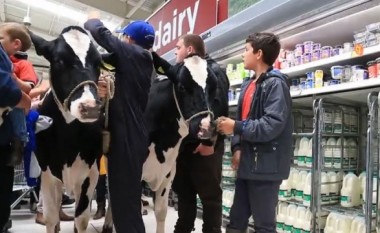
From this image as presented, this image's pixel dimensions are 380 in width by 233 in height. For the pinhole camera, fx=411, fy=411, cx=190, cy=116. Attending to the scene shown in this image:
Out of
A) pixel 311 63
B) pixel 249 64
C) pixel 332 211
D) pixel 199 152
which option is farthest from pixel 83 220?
pixel 311 63

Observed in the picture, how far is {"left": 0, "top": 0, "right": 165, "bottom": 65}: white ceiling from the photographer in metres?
8.87

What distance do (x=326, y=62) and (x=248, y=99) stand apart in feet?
3.38

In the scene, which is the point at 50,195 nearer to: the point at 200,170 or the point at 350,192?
the point at 200,170

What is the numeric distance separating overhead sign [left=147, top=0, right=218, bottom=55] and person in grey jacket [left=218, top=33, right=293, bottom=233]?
2.22 m

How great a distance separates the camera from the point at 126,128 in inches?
80.1

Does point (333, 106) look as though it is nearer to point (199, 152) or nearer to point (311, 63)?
point (311, 63)

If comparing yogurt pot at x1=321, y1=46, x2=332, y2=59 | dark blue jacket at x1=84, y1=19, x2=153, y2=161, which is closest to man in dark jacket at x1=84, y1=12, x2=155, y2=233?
dark blue jacket at x1=84, y1=19, x2=153, y2=161

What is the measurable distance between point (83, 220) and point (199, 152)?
0.89 metres

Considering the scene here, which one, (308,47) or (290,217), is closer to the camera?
(308,47)

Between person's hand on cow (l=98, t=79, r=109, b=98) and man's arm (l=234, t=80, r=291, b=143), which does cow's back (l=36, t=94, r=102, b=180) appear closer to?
person's hand on cow (l=98, t=79, r=109, b=98)

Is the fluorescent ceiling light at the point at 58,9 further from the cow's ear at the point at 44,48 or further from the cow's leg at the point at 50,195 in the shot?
the cow's ear at the point at 44,48

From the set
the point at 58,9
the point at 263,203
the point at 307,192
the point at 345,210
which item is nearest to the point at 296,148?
the point at 307,192

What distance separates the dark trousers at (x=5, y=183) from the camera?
2.03 meters

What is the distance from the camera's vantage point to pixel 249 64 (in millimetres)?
2326
